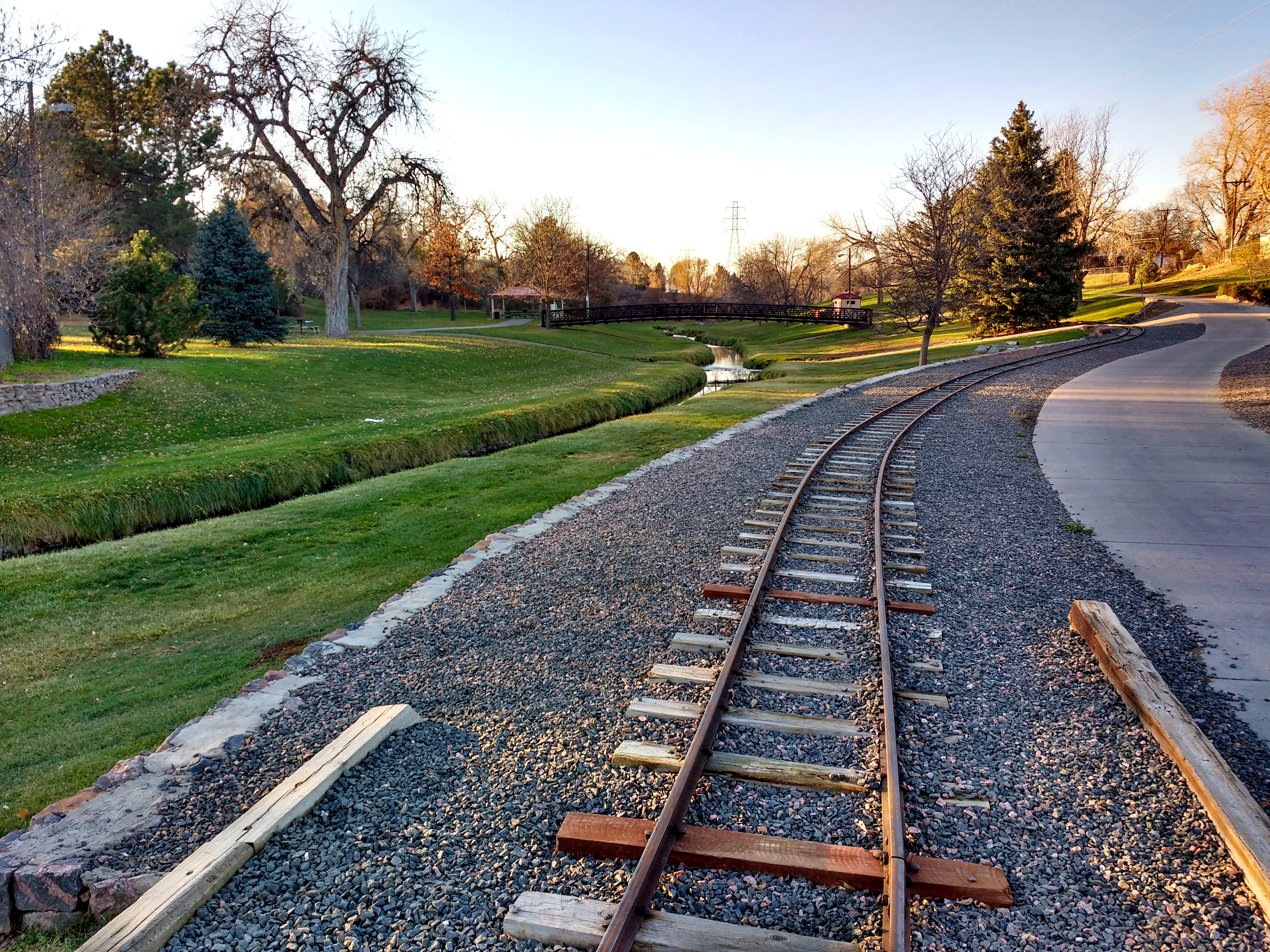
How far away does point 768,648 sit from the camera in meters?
5.78

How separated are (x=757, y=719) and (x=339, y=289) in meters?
35.6

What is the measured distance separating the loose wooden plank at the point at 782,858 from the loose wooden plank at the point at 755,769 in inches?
19.0

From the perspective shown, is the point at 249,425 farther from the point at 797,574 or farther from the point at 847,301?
the point at 847,301

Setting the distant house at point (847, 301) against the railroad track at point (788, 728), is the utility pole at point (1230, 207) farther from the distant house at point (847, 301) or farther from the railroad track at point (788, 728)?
the railroad track at point (788, 728)

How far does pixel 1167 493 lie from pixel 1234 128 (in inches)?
2598

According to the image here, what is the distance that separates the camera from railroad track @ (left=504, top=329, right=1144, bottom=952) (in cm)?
321

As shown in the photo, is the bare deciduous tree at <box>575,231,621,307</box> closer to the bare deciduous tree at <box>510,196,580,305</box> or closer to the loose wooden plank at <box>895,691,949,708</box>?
the bare deciduous tree at <box>510,196,580,305</box>

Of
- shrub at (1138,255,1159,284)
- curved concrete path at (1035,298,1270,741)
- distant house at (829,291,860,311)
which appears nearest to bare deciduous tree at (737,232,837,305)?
distant house at (829,291,860,311)

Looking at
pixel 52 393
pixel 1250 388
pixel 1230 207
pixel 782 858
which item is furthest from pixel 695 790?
pixel 1230 207

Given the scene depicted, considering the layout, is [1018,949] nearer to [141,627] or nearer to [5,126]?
[141,627]

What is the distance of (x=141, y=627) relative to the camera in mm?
7543

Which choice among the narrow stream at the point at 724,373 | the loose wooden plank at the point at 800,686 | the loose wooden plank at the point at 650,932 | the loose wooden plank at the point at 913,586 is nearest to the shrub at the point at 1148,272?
the narrow stream at the point at 724,373

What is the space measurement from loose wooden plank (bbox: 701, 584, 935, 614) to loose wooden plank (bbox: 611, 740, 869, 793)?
8.03 feet

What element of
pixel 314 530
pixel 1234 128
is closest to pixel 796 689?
pixel 314 530
